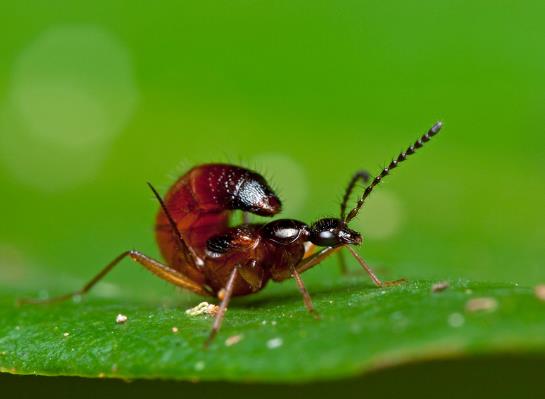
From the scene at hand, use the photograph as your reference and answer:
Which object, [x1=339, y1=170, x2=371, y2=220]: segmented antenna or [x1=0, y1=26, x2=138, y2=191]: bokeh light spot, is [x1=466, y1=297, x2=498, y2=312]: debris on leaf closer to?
[x1=339, y1=170, x2=371, y2=220]: segmented antenna

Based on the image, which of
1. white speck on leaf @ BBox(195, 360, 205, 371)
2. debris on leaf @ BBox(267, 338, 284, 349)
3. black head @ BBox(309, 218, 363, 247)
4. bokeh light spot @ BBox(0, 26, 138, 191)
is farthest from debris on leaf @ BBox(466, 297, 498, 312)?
bokeh light spot @ BBox(0, 26, 138, 191)

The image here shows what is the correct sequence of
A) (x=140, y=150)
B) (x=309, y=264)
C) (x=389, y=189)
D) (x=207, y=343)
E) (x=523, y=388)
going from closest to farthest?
1. (x=207, y=343)
2. (x=523, y=388)
3. (x=309, y=264)
4. (x=389, y=189)
5. (x=140, y=150)

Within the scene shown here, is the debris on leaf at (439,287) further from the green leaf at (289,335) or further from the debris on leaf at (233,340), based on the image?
the debris on leaf at (233,340)

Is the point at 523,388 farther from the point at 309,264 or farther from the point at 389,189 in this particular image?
the point at 389,189

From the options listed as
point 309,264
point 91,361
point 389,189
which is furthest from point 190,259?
point 389,189

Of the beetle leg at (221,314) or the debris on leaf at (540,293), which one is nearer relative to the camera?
the debris on leaf at (540,293)

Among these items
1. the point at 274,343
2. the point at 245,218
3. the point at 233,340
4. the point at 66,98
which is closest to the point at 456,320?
the point at 274,343

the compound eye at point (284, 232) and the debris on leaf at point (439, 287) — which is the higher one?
the compound eye at point (284, 232)

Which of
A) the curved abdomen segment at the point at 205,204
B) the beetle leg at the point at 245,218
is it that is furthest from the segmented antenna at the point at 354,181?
A: the beetle leg at the point at 245,218
